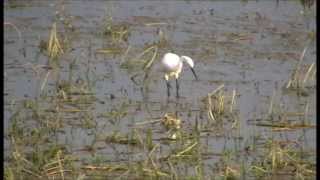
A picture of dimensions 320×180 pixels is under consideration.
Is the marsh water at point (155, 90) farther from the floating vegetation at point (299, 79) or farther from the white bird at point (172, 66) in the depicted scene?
the white bird at point (172, 66)

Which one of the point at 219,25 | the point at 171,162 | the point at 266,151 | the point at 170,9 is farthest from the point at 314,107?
the point at 170,9

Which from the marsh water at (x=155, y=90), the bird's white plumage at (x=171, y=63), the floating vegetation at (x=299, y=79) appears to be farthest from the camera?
the bird's white plumage at (x=171, y=63)

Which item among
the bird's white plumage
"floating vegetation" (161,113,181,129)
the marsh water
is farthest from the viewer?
the bird's white plumage

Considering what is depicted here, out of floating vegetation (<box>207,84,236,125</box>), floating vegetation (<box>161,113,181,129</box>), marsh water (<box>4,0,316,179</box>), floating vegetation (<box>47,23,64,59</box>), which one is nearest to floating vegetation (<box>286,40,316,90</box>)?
marsh water (<box>4,0,316,179</box>)

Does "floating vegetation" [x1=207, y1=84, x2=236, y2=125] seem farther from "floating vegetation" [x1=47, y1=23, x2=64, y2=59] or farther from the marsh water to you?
"floating vegetation" [x1=47, y1=23, x2=64, y2=59]

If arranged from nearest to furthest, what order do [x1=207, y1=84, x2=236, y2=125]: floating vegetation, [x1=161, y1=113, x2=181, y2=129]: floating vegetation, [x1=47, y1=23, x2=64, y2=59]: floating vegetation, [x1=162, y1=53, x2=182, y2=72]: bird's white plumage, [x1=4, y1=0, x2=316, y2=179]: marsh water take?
1. [x1=4, y1=0, x2=316, y2=179]: marsh water
2. [x1=161, y1=113, x2=181, y2=129]: floating vegetation
3. [x1=207, y1=84, x2=236, y2=125]: floating vegetation
4. [x1=162, y1=53, x2=182, y2=72]: bird's white plumage
5. [x1=47, y1=23, x2=64, y2=59]: floating vegetation

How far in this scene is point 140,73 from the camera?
9484 millimetres

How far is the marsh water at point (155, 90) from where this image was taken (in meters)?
6.43

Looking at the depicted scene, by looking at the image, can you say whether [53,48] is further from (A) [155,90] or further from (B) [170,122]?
(B) [170,122]

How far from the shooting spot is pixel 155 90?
9016 mm

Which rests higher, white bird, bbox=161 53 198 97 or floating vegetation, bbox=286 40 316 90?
white bird, bbox=161 53 198 97

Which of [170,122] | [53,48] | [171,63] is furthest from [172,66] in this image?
[170,122]

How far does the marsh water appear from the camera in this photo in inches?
253

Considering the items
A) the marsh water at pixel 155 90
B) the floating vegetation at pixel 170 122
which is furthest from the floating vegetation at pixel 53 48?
the floating vegetation at pixel 170 122
